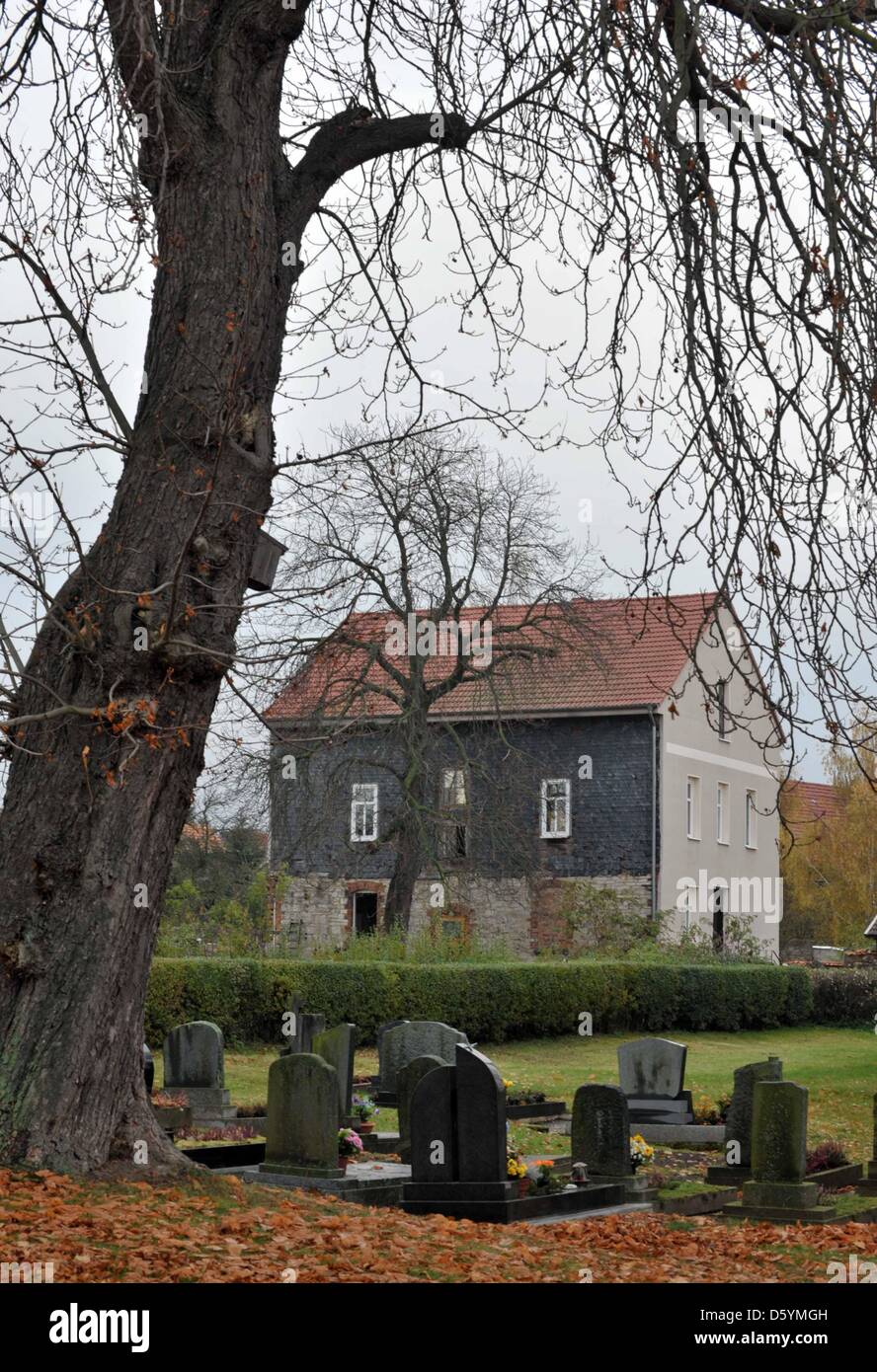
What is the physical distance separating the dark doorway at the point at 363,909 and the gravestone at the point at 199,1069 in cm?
2143

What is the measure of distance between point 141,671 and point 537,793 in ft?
83.9

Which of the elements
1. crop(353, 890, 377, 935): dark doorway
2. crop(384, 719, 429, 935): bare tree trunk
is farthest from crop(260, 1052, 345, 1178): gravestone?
crop(353, 890, 377, 935): dark doorway

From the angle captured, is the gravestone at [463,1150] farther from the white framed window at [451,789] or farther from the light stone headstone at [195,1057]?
the white framed window at [451,789]

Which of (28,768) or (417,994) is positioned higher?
(28,768)

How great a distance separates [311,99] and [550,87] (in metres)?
1.85

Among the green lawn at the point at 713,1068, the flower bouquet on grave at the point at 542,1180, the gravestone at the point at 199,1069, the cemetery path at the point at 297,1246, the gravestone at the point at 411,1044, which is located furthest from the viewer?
the green lawn at the point at 713,1068

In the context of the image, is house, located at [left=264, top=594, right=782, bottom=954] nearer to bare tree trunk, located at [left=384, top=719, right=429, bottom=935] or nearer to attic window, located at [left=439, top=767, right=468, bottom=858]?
attic window, located at [left=439, top=767, right=468, bottom=858]

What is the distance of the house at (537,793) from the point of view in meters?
30.4

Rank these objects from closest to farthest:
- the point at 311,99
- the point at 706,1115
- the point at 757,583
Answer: the point at 757,583 → the point at 311,99 → the point at 706,1115

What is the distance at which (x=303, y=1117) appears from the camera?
11.1 meters

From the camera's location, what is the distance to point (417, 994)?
25.0 m

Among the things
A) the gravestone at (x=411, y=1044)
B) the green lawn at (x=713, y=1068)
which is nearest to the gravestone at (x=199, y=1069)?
the green lawn at (x=713, y=1068)
